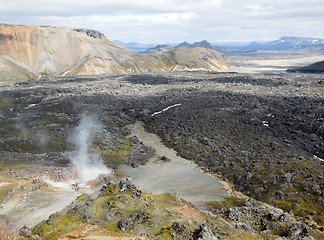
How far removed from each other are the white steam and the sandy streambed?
696 cm

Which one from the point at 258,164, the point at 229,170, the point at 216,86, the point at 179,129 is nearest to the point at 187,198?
the point at 229,170

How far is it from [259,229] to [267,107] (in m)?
93.9

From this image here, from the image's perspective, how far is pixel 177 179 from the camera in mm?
64875

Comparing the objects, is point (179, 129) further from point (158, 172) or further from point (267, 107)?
point (267, 107)

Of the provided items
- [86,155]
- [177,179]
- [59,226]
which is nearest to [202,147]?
[177,179]

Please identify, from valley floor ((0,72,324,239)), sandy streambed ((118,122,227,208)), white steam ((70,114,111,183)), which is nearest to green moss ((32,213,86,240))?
valley floor ((0,72,324,239))

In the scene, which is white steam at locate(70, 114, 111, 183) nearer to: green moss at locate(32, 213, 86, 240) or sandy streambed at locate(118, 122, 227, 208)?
sandy streambed at locate(118, 122, 227, 208)

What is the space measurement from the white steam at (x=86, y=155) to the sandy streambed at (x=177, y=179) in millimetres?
→ 6962

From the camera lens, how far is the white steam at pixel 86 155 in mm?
61109

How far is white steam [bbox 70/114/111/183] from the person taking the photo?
200ft

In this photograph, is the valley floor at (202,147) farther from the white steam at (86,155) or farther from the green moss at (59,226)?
the green moss at (59,226)

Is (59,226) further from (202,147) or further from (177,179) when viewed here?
(202,147)

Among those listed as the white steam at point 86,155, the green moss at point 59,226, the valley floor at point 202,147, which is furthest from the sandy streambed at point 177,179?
the green moss at point 59,226

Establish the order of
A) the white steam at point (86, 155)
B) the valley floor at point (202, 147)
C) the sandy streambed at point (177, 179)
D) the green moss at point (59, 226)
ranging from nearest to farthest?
1. the green moss at point (59, 226)
2. the valley floor at point (202, 147)
3. the sandy streambed at point (177, 179)
4. the white steam at point (86, 155)
